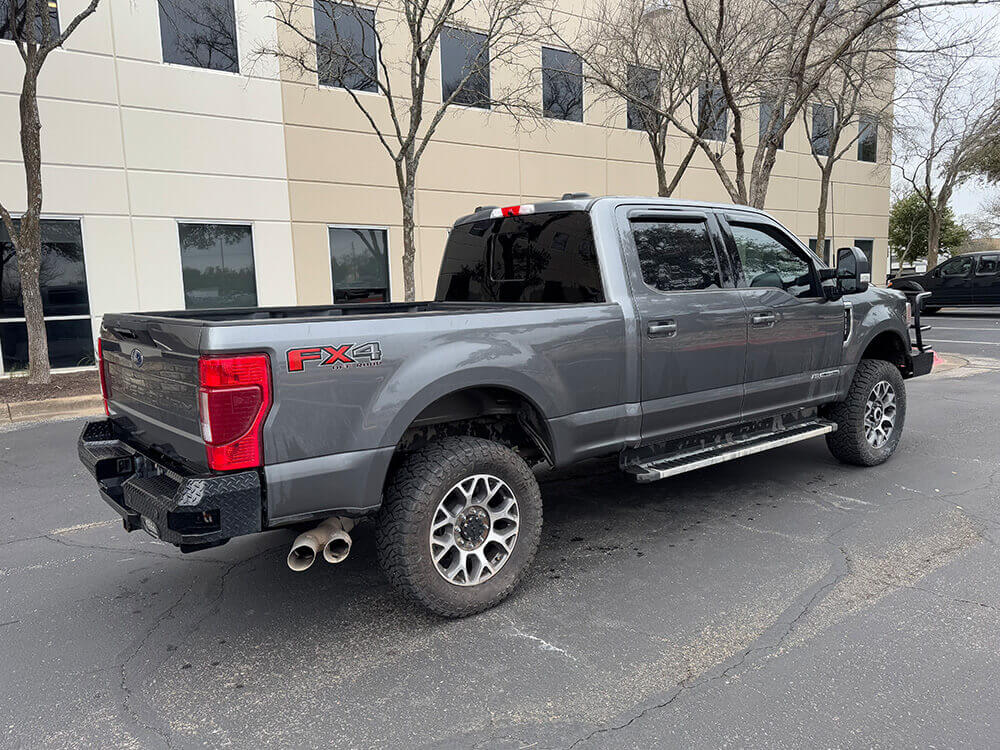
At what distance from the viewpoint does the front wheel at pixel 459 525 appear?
3.15m

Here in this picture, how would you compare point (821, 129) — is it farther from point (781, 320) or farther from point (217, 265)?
point (781, 320)

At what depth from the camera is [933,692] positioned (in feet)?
8.86

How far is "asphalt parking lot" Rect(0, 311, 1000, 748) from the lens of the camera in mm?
2564

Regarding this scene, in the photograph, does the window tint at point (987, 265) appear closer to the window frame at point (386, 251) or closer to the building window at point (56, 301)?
the window frame at point (386, 251)

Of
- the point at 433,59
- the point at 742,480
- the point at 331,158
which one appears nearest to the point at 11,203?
the point at 331,158

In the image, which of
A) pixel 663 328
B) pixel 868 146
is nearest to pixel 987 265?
pixel 868 146

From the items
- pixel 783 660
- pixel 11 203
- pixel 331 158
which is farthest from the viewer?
pixel 331 158

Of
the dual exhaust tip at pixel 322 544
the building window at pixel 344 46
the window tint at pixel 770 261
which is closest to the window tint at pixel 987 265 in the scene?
the building window at pixel 344 46

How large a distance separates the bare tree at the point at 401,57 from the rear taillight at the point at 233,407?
29.8ft

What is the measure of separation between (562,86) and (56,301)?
37.9 ft

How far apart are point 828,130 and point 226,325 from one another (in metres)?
21.3

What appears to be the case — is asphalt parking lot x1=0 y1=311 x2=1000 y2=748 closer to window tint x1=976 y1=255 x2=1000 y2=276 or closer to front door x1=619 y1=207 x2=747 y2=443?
front door x1=619 y1=207 x2=747 y2=443

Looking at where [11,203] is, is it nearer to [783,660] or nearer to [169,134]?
[169,134]

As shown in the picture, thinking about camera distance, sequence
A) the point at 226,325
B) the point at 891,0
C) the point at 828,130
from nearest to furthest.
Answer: the point at 226,325 < the point at 891,0 < the point at 828,130
